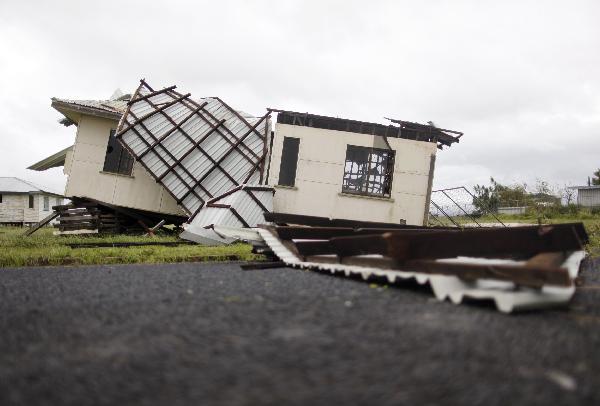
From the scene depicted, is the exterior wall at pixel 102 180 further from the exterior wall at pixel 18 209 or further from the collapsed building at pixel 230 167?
the exterior wall at pixel 18 209

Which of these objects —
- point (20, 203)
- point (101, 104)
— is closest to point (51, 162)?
point (101, 104)

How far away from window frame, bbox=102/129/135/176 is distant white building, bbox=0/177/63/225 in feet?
81.2

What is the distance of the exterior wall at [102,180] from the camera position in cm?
1407

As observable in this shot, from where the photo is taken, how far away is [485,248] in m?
3.72

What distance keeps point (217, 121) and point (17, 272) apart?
30.1 ft

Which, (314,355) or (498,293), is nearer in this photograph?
(314,355)

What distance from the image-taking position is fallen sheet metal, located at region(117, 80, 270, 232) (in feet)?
42.4

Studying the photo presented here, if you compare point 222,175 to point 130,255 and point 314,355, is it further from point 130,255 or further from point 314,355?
point 314,355

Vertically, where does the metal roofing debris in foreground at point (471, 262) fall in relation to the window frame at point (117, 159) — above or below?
below

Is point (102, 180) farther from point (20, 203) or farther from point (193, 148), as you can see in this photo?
point (20, 203)

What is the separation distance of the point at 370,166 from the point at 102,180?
9797mm

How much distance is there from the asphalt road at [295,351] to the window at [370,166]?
9.86 meters

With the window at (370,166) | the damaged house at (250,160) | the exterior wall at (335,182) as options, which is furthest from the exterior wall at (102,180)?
the window at (370,166)

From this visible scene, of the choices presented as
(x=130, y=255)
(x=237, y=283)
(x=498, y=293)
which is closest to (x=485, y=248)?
(x=498, y=293)
